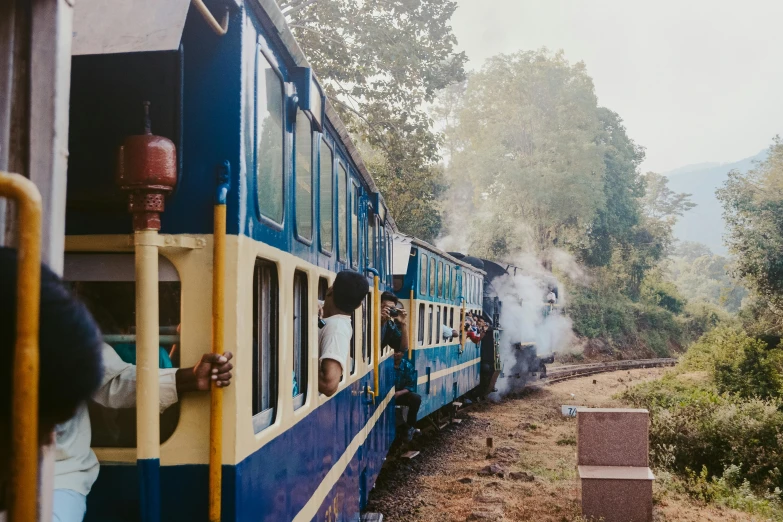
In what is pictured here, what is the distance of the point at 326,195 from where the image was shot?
4.58 meters

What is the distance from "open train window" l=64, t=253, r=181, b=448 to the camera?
8.93ft

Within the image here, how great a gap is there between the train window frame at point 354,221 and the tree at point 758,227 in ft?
73.7

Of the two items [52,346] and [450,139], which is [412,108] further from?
[450,139]

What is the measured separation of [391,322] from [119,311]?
551 centimetres

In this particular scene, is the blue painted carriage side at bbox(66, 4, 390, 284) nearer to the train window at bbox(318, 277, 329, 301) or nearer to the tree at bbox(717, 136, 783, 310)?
the train window at bbox(318, 277, 329, 301)

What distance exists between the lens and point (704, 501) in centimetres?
945

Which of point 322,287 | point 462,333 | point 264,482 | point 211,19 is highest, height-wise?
point 211,19

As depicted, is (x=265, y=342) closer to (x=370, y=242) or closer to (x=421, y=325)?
(x=370, y=242)

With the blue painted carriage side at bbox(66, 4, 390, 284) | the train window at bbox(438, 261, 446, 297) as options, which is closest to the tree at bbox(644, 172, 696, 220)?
the train window at bbox(438, 261, 446, 297)

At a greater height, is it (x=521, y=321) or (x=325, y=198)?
(x=325, y=198)

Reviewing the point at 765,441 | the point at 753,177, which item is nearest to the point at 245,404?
the point at 765,441

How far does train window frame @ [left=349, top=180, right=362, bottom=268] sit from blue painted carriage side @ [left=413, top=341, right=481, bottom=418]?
219 inches

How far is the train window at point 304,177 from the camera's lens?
12.2ft

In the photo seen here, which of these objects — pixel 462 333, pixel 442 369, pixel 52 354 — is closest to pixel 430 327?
pixel 442 369
